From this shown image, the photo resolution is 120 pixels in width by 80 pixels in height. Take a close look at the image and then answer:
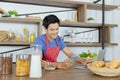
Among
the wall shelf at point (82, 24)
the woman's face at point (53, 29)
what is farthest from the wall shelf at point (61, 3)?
the woman's face at point (53, 29)

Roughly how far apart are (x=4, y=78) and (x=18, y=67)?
0.12m

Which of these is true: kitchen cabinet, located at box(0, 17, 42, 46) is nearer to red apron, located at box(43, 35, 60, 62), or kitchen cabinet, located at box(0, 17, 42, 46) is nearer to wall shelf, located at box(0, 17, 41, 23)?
wall shelf, located at box(0, 17, 41, 23)

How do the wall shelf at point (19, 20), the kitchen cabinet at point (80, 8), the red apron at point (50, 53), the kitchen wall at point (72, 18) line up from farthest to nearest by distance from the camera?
the kitchen cabinet at point (80, 8) → the kitchen wall at point (72, 18) → the wall shelf at point (19, 20) → the red apron at point (50, 53)

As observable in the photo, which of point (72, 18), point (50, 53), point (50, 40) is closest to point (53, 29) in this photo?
point (50, 40)

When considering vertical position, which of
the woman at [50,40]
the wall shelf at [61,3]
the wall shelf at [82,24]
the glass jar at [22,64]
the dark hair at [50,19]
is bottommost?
the glass jar at [22,64]

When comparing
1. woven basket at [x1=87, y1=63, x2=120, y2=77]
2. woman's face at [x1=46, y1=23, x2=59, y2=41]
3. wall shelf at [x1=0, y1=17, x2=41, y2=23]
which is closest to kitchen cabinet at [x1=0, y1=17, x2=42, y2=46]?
wall shelf at [x1=0, y1=17, x2=41, y2=23]

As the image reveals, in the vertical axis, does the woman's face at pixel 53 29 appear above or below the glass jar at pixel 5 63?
above

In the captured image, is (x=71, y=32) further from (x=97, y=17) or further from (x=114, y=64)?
(x=114, y=64)

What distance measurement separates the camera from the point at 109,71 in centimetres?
131

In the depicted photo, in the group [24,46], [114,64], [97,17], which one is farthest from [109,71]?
[97,17]

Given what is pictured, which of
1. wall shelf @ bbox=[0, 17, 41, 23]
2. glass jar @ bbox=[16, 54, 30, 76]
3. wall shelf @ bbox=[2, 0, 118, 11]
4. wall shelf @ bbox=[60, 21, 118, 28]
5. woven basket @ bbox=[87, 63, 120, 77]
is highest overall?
wall shelf @ bbox=[2, 0, 118, 11]

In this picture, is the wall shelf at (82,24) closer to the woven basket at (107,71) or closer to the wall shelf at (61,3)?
the wall shelf at (61,3)

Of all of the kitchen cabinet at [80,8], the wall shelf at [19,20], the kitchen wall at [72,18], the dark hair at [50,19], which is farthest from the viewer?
the kitchen cabinet at [80,8]

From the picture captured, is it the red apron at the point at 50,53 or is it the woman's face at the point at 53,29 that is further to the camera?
the red apron at the point at 50,53
